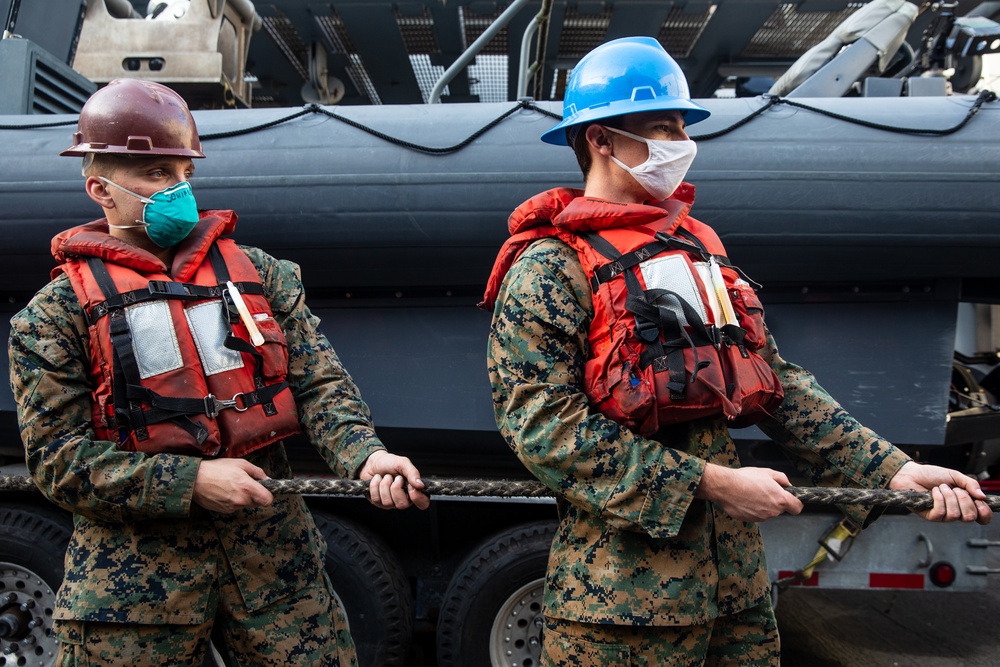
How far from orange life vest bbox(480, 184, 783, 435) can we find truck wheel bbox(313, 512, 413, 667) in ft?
4.77

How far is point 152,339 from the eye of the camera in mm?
1653

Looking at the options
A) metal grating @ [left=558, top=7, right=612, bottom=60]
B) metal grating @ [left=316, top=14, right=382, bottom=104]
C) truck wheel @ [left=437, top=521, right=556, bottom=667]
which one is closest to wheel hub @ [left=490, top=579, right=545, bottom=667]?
truck wheel @ [left=437, top=521, right=556, bottom=667]

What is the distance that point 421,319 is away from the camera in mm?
2770

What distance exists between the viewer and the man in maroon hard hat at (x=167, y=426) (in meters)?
1.61

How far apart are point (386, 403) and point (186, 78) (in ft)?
5.47

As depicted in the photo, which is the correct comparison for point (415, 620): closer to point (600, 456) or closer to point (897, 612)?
point (600, 456)

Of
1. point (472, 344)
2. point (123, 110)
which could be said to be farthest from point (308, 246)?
point (123, 110)

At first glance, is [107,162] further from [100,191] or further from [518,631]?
[518,631]

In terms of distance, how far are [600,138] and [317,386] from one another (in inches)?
31.6

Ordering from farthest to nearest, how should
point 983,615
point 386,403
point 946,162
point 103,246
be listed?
1. point 983,615
2. point 386,403
3. point 946,162
4. point 103,246

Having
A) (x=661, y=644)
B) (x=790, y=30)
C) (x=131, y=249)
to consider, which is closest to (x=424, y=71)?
(x=790, y=30)

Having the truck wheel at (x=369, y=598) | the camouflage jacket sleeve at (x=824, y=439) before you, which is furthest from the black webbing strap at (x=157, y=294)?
the truck wheel at (x=369, y=598)

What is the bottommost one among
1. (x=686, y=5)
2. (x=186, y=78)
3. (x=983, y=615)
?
(x=983, y=615)

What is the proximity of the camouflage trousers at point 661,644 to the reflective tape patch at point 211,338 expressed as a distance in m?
0.81
